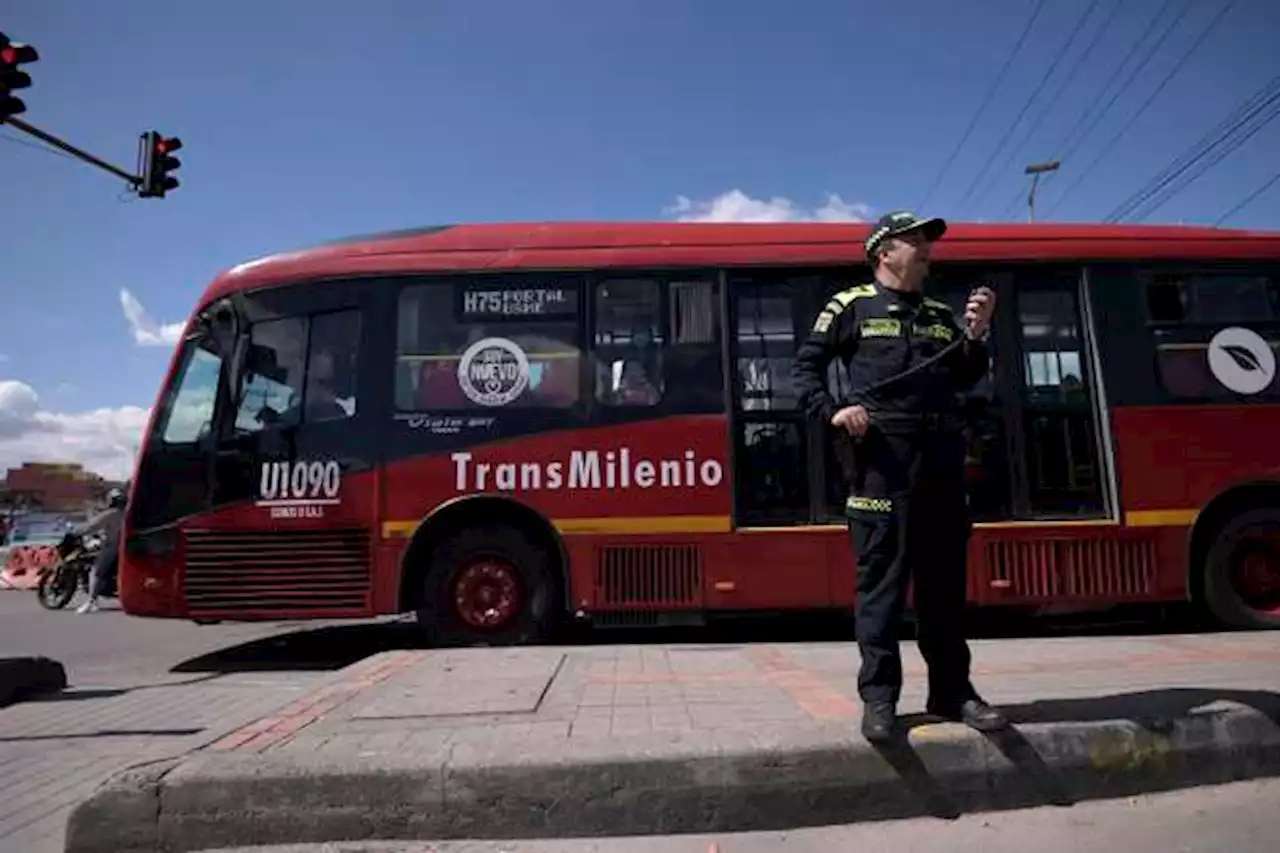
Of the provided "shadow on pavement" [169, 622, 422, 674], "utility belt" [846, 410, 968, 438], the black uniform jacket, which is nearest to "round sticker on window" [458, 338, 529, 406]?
"shadow on pavement" [169, 622, 422, 674]

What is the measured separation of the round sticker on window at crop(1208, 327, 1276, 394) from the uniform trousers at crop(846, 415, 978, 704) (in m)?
Result: 4.91

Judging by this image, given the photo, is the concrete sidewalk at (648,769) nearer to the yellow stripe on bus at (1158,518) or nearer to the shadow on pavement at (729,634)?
the yellow stripe on bus at (1158,518)

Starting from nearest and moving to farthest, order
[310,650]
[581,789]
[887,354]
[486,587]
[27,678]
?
[581,789], [887,354], [27,678], [486,587], [310,650]

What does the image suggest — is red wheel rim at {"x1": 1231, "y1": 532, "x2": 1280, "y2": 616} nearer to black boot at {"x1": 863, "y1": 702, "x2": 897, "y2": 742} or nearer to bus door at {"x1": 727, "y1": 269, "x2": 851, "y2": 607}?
bus door at {"x1": 727, "y1": 269, "x2": 851, "y2": 607}

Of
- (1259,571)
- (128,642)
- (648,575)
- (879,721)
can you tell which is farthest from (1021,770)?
(128,642)

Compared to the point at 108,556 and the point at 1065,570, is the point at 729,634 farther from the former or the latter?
the point at 108,556

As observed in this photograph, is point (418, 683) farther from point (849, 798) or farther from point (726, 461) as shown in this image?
point (726, 461)

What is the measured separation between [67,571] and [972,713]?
15.2m

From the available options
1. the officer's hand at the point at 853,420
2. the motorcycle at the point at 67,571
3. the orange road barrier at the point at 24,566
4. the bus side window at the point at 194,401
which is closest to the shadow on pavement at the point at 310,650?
the bus side window at the point at 194,401

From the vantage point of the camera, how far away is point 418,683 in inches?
196

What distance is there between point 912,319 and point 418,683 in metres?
3.06

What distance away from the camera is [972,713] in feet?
11.3

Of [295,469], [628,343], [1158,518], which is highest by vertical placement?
[628,343]

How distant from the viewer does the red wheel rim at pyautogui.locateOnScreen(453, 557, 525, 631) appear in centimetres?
714
